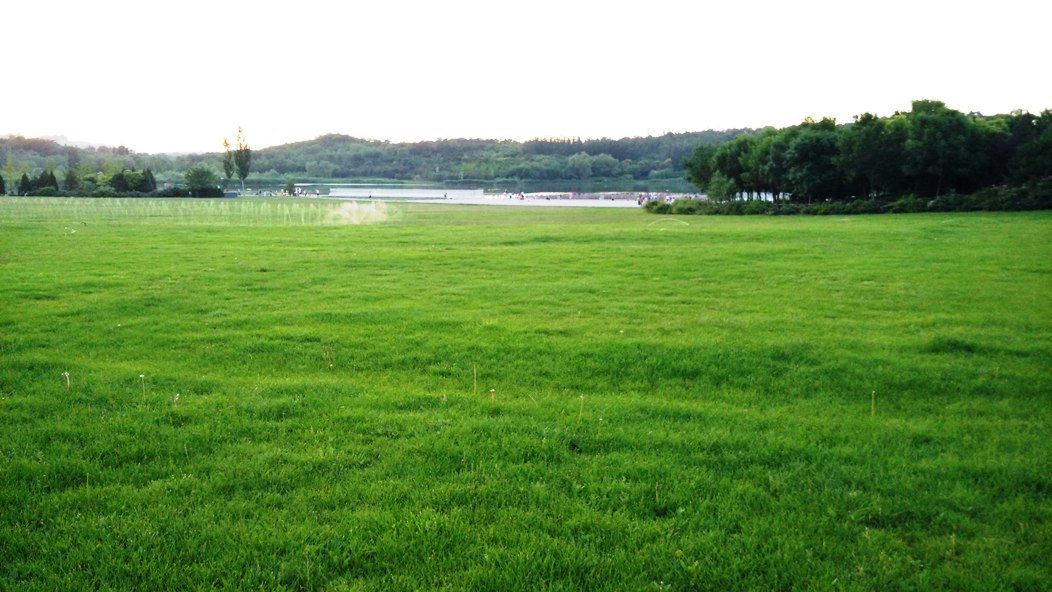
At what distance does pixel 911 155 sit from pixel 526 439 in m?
53.8

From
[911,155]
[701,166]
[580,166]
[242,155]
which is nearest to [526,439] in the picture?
[911,155]

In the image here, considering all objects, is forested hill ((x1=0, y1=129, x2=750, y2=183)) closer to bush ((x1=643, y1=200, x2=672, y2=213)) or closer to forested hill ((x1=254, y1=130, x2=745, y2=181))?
forested hill ((x1=254, y1=130, x2=745, y2=181))

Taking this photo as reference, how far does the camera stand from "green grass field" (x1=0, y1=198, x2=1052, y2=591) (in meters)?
4.89

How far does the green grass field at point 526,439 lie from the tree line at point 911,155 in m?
40.0

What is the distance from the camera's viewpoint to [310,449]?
6609 millimetres

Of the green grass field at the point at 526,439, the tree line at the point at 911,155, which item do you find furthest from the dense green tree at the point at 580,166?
the green grass field at the point at 526,439

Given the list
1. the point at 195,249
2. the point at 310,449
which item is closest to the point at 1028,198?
the point at 195,249

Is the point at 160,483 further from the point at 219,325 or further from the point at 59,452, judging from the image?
the point at 219,325

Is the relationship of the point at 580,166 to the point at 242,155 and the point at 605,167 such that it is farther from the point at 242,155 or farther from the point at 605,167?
the point at 242,155

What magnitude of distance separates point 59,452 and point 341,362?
379 cm

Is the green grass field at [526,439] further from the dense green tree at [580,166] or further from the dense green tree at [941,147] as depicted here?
the dense green tree at [580,166]

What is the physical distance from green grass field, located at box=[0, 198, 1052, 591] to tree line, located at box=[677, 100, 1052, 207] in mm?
39960

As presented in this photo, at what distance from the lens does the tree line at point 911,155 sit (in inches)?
1978

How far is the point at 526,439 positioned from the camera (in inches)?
271
